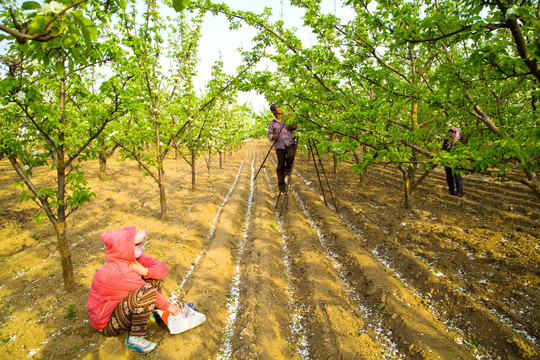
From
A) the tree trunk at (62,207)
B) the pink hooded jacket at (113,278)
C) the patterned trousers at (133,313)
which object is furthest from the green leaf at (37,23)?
the tree trunk at (62,207)

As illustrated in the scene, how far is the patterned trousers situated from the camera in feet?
10.8

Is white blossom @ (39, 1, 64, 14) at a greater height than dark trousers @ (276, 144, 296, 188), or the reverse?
white blossom @ (39, 1, 64, 14)

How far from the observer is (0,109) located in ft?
11.4

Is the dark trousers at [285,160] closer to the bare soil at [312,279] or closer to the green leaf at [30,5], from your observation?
the bare soil at [312,279]

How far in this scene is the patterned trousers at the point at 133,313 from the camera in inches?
130

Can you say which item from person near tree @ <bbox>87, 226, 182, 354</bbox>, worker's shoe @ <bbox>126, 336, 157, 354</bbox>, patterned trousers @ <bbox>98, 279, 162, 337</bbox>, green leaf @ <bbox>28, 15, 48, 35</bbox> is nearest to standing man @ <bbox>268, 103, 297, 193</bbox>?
person near tree @ <bbox>87, 226, 182, 354</bbox>

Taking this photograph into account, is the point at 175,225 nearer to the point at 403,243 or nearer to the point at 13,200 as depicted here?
the point at 403,243

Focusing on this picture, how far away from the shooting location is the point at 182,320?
3623 millimetres

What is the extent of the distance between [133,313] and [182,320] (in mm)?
634

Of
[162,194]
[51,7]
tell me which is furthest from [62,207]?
[51,7]

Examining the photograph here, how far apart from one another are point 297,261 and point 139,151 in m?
4.83

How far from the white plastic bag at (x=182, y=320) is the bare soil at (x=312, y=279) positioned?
12 cm

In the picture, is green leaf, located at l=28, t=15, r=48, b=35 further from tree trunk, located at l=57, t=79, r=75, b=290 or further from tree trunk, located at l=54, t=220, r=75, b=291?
tree trunk, located at l=54, t=220, r=75, b=291

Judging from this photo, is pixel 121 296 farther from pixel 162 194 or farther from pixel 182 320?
pixel 162 194
